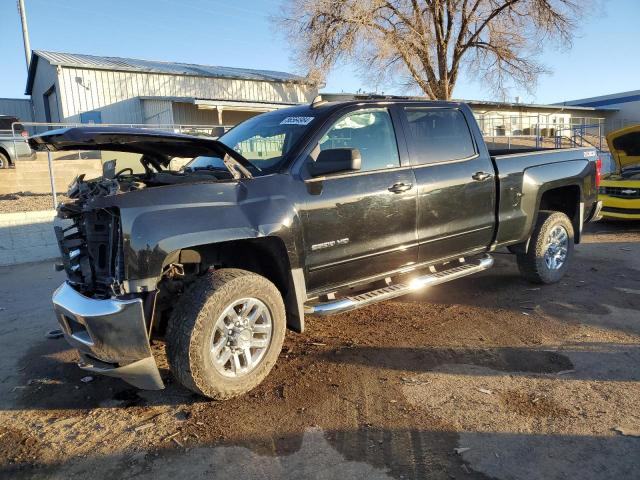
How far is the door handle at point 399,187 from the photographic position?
4066mm

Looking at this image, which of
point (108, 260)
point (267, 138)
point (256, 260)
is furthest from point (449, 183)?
point (108, 260)

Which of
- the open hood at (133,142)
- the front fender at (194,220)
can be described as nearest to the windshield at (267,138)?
the open hood at (133,142)

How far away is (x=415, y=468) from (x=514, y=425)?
2.57 feet

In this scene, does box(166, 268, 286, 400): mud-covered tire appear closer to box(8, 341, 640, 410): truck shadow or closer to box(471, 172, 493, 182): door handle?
box(8, 341, 640, 410): truck shadow

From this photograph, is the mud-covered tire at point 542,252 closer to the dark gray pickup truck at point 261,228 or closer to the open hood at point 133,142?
the dark gray pickup truck at point 261,228

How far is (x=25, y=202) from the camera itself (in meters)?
10.6

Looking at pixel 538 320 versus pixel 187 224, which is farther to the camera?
pixel 538 320

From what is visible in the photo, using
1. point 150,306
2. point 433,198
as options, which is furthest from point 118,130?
point 433,198

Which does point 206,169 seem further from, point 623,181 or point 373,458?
Answer: point 623,181

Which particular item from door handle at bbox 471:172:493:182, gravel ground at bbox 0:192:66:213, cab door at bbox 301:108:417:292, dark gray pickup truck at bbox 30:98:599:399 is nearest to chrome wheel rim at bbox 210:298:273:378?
dark gray pickup truck at bbox 30:98:599:399

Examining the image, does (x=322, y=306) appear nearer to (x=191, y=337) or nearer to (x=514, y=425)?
(x=191, y=337)

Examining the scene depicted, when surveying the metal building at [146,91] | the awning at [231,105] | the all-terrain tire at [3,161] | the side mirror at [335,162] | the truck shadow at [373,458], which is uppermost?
the metal building at [146,91]

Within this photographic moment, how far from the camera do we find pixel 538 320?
4.66 metres

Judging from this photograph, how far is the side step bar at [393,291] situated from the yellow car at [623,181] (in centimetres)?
573
